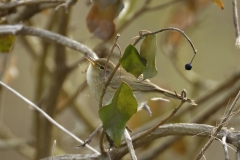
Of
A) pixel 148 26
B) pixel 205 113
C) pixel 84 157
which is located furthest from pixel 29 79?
pixel 84 157

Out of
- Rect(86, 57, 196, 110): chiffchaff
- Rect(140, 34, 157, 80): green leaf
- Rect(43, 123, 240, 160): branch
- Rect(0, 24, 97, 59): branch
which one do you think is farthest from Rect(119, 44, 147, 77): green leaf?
Rect(86, 57, 196, 110): chiffchaff

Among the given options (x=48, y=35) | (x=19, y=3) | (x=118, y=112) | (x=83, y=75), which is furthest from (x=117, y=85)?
(x=83, y=75)

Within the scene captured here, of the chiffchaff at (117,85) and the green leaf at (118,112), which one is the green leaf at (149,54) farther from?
the chiffchaff at (117,85)

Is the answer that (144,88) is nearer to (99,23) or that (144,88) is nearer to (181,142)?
(99,23)

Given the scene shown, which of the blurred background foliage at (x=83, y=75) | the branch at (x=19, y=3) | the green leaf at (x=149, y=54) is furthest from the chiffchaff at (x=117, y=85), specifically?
the green leaf at (x=149, y=54)

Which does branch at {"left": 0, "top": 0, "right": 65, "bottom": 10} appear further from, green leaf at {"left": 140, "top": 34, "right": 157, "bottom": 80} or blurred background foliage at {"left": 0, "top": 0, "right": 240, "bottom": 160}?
green leaf at {"left": 140, "top": 34, "right": 157, "bottom": 80}

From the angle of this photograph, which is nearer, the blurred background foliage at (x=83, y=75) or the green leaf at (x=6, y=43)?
the green leaf at (x=6, y=43)
